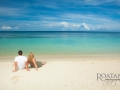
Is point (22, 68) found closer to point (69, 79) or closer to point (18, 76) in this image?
point (18, 76)

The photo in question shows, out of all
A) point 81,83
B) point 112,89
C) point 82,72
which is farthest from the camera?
point 82,72

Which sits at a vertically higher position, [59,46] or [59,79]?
[59,46]

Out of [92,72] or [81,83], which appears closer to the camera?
[81,83]

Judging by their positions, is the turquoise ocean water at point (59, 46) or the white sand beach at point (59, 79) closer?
the white sand beach at point (59, 79)

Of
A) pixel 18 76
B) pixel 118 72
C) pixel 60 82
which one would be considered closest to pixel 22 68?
pixel 18 76

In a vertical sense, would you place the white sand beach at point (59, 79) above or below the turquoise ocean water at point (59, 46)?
below

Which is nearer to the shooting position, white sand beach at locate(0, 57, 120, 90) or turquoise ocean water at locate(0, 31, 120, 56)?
white sand beach at locate(0, 57, 120, 90)

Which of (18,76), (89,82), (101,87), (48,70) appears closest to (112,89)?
(101,87)

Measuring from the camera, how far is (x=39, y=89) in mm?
4965

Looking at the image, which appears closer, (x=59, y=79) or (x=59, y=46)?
(x=59, y=79)

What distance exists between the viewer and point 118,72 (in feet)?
21.6

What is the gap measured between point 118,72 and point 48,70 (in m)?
2.72

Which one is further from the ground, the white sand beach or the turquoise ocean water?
the turquoise ocean water

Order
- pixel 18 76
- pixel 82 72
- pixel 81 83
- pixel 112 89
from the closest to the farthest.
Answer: pixel 112 89
pixel 81 83
pixel 18 76
pixel 82 72
